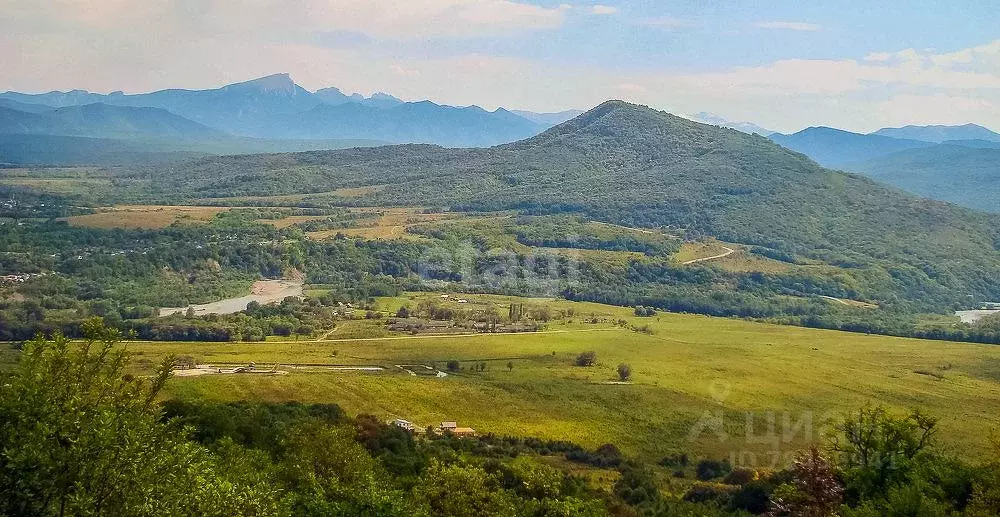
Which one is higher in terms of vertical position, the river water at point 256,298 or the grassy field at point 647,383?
the river water at point 256,298

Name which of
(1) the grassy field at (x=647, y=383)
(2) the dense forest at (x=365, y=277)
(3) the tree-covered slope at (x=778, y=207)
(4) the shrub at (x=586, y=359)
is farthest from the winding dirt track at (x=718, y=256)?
(4) the shrub at (x=586, y=359)

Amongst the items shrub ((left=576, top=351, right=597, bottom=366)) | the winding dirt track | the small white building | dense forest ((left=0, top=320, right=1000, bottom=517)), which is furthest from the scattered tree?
the winding dirt track

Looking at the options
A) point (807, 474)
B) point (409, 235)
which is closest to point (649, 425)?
point (807, 474)

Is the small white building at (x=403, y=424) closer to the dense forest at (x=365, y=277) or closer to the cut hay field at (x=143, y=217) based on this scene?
the dense forest at (x=365, y=277)

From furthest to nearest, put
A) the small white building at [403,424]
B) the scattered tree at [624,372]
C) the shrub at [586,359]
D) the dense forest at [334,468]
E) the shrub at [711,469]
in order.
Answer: the shrub at [586,359], the scattered tree at [624,372], the small white building at [403,424], the shrub at [711,469], the dense forest at [334,468]

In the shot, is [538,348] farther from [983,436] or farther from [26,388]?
[26,388]

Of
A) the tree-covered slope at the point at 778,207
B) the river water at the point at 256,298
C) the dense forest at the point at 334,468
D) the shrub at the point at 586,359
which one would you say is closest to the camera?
the dense forest at the point at 334,468

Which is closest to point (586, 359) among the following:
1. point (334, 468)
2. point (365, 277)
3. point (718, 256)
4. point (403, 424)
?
point (403, 424)
